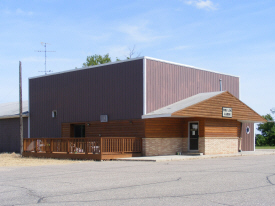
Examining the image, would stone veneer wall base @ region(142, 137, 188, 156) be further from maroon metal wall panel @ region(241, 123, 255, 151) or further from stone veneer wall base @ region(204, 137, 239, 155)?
maroon metal wall panel @ region(241, 123, 255, 151)

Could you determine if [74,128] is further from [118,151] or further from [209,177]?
[209,177]

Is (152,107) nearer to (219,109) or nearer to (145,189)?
(219,109)

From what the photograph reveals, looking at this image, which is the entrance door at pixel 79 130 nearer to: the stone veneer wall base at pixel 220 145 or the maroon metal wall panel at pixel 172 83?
the maroon metal wall panel at pixel 172 83

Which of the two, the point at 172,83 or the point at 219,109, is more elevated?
the point at 172,83

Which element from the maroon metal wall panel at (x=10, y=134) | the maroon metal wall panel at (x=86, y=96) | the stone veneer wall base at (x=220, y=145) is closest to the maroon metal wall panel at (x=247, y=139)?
the stone veneer wall base at (x=220, y=145)

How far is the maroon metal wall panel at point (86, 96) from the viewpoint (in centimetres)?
2506

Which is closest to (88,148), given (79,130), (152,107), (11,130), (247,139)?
(152,107)

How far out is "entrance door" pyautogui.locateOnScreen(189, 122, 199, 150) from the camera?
25500 mm

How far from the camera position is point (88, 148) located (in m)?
22.3

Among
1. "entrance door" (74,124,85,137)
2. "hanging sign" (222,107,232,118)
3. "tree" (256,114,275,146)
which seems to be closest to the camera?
"hanging sign" (222,107,232,118)

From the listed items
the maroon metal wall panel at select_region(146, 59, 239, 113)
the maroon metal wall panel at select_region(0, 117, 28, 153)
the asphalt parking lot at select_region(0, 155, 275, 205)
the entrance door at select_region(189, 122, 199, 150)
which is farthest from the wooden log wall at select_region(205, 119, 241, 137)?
the maroon metal wall panel at select_region(0, 117, 28, 153)

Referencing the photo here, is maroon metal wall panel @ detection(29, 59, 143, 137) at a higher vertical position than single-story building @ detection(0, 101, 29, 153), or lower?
higher

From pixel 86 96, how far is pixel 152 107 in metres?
5.92

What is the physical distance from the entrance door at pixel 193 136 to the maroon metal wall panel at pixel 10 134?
1506 centimetres
